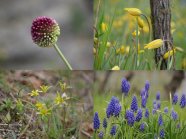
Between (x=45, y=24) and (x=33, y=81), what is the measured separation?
1.20 feet

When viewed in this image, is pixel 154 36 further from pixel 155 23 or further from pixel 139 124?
pixel 139 124

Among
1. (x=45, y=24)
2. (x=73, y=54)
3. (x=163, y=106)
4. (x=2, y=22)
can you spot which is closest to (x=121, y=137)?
(x=163, y=106)

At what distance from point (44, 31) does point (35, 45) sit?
2.73 feet

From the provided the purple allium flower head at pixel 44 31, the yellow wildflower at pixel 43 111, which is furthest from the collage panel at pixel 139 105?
the purple allium flower head at pixel 44 31

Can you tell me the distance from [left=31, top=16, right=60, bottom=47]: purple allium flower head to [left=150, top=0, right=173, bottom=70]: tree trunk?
0.65 meters

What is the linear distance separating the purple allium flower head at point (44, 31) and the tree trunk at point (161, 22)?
646 mm

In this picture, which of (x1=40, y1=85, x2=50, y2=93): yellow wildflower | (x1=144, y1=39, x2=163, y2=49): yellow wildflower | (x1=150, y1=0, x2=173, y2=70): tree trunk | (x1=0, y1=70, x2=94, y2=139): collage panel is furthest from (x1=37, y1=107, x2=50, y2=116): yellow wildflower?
(x1=150, y1=0, x2=173, y2=70): tree trunk

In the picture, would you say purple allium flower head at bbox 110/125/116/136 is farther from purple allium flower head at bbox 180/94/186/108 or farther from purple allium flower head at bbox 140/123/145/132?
purple allium flower head at bbox 180/94/186/108

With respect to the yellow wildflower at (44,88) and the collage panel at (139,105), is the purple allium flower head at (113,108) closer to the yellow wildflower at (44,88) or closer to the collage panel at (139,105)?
the collage panel at (139,105)

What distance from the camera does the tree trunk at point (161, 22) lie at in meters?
4.30

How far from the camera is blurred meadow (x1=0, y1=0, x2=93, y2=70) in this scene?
469 centimetres

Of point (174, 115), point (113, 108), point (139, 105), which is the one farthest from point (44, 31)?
point (174, 115)

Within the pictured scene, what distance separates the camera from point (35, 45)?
478 cm

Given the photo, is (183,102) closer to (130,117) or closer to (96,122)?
(130,117)
